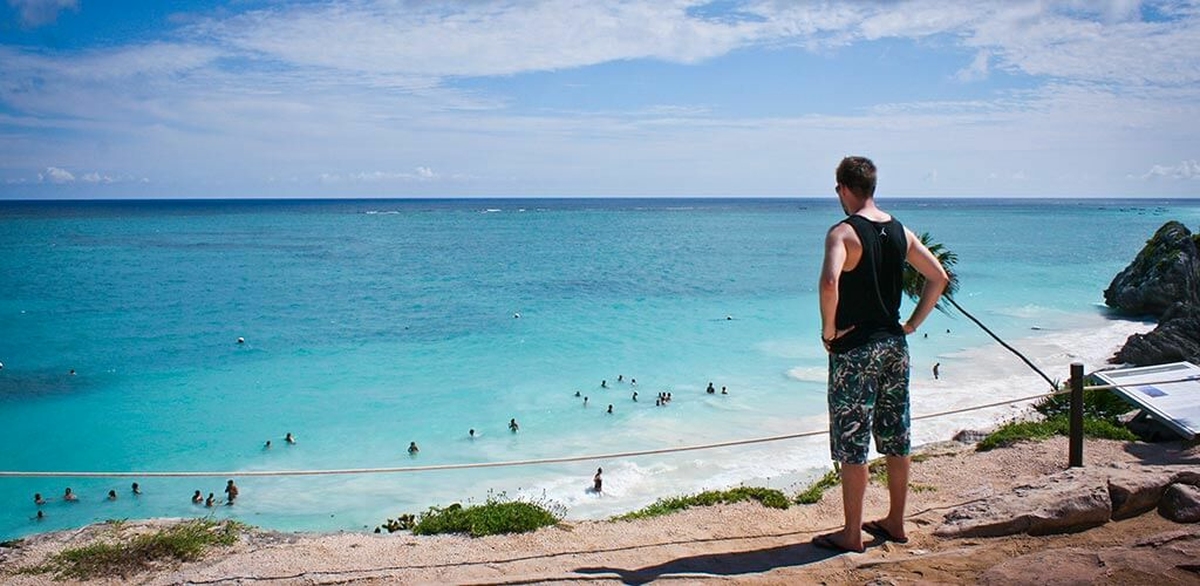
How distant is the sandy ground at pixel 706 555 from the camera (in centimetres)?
555

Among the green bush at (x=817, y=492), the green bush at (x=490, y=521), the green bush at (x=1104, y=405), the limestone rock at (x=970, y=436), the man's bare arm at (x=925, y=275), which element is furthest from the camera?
the limestone rock at (x=970, y=436)

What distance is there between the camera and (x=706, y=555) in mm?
6434

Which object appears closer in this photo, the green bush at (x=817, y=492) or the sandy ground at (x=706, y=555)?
the sandy ground at (x=706, y=555)

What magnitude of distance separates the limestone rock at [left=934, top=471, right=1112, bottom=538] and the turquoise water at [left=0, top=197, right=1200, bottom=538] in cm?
913

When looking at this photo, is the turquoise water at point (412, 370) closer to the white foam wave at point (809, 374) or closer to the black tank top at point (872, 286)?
the white foam wave at point (809, 374)

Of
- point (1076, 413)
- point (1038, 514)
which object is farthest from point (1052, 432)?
point (1038, 514)

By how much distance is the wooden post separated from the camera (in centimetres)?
835

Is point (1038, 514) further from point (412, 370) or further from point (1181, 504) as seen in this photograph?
point (412, 370)

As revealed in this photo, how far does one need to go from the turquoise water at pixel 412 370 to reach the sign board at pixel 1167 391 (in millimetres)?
7662

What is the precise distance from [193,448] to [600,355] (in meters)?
14.0

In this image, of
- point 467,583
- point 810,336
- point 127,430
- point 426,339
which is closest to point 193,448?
point 127,430

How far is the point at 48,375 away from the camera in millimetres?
28703

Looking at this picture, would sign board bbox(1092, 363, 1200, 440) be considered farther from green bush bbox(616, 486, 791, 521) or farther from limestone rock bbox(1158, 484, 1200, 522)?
green bush bbox(616, 486, 791, 521)

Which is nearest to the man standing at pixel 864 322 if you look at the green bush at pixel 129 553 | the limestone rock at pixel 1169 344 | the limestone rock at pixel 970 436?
the green bush at pixel 129 553
